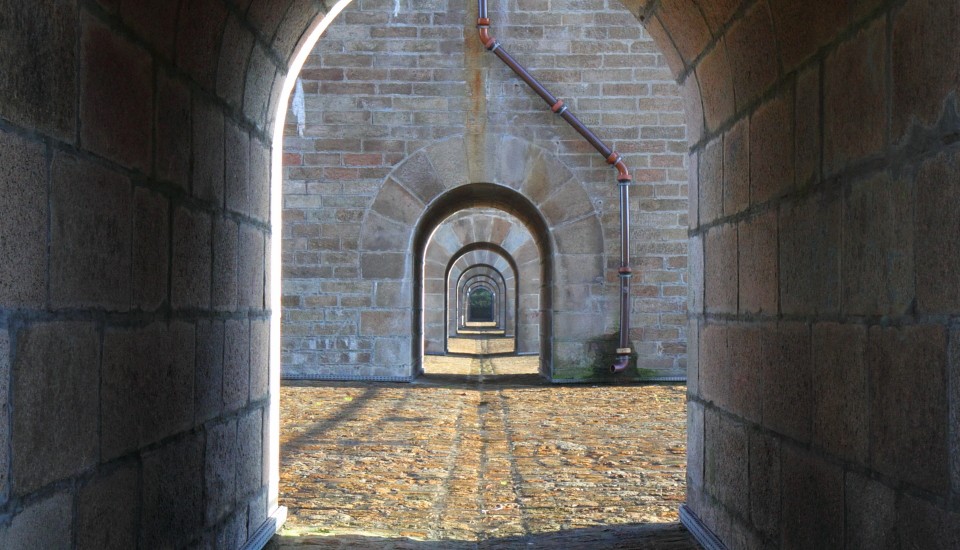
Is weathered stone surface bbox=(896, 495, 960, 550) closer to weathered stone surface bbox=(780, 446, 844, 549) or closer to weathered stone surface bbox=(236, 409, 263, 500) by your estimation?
weathered stone surface bbox=(780, 446, 844, 549)

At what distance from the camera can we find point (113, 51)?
225cm

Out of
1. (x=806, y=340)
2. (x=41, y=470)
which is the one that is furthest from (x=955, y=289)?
(x=41, y=470)

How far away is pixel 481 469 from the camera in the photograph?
18.4ft

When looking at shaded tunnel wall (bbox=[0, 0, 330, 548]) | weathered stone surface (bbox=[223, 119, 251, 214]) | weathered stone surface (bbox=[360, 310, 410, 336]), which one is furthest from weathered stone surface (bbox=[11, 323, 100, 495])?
weathered stone surface (bbox=[360, 310, 410, 336])

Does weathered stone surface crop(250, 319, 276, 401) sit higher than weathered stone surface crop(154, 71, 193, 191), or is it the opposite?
weathered stone surface crop(154, 71, 193, 191)

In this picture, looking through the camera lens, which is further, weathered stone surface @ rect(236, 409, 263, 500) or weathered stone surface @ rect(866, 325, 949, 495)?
weathered stone surface @ rect(236, 409, 263, 500)

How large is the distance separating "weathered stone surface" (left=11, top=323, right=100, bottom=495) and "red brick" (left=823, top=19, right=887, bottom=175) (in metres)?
1.73

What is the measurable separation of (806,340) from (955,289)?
92 centimetres

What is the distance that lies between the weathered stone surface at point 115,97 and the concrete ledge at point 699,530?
2308 mm

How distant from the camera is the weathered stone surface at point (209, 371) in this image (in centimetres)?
305

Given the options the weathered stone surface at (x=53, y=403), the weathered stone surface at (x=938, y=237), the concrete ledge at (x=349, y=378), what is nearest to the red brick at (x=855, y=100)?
the weathered stone surface at (x=938, y=237)

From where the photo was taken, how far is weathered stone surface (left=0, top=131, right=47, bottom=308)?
67.7 inches

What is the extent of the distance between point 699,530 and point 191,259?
2.12 metres

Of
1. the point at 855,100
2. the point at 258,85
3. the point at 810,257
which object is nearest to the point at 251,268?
the point at 258,85
